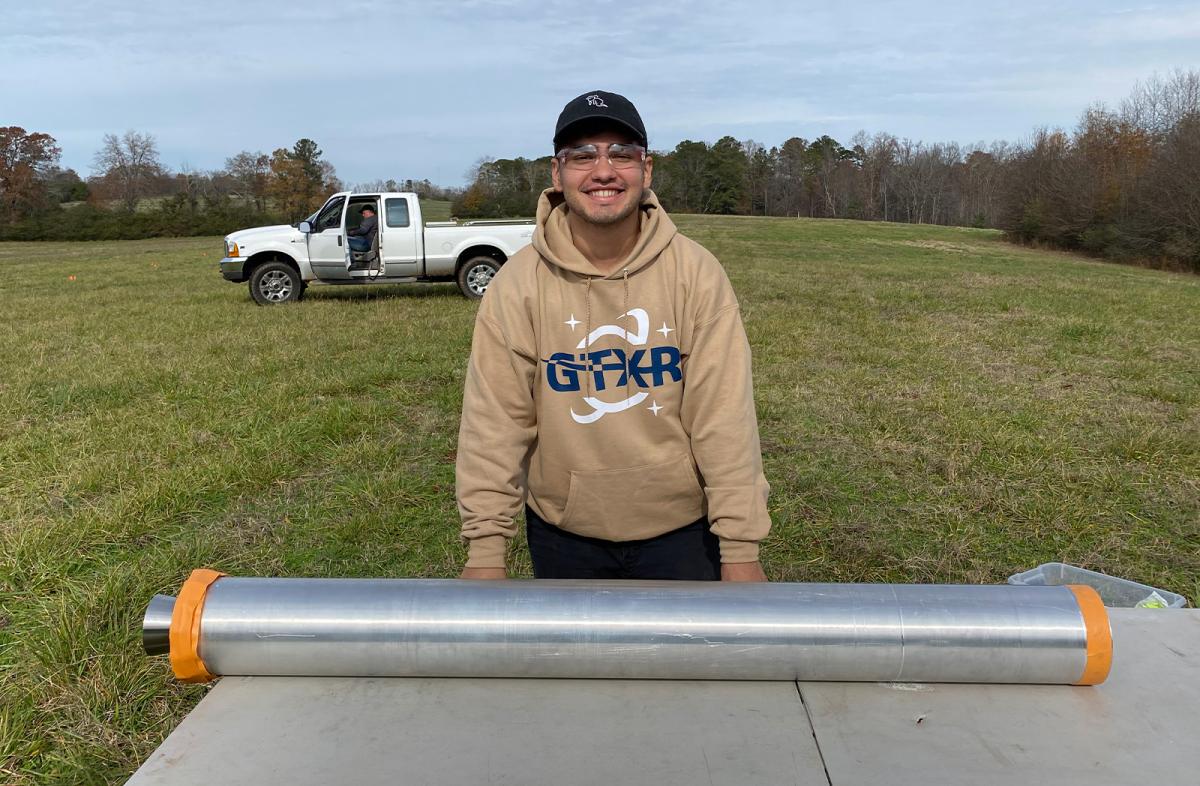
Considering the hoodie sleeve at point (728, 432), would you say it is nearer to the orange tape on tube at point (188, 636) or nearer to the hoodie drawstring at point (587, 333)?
the hoodie drawstring at point (587, 333)

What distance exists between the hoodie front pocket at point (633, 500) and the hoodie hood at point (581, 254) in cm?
54

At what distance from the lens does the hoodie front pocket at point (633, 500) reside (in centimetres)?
221

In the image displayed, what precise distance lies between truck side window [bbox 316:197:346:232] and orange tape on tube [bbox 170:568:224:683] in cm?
1235

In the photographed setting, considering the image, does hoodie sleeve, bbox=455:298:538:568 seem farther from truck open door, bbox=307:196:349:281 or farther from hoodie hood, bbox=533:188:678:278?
truck open door, bbox=307:196:349:281

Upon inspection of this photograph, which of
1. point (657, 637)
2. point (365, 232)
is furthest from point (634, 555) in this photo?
point (365, 232)

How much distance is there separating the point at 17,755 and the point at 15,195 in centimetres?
5849

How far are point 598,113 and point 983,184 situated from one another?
95849mm

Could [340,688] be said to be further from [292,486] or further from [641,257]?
[292,486]

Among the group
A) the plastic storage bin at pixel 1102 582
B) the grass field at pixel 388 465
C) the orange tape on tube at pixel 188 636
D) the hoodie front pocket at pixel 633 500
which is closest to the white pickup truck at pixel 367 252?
the grass field at pixel 388 465

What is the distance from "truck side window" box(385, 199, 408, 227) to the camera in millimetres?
13312

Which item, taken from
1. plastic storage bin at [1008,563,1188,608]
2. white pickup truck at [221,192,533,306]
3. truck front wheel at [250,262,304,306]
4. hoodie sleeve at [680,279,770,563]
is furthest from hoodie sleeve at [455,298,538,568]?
truck front wheel at [250,262,304,306]

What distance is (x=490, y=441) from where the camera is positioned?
84.1 inches

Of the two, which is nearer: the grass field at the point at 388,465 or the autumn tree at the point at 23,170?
the grass field at the point at 388,465

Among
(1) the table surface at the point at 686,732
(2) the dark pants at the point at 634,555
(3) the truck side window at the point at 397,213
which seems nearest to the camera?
(1) the table surface at the point at 686,732
